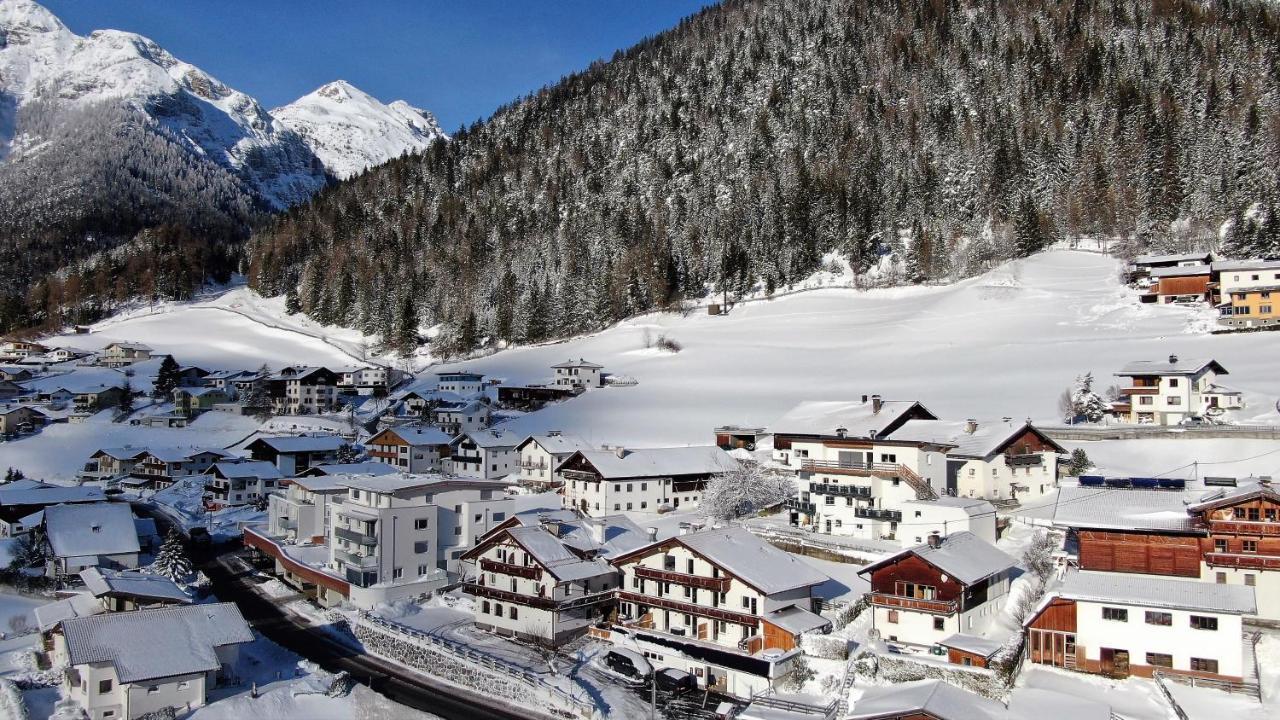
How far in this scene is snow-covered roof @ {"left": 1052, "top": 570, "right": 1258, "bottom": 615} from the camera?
21.4m

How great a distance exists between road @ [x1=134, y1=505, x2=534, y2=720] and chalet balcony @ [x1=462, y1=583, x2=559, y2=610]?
413cm

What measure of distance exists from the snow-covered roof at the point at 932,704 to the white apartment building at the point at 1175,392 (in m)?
32.2

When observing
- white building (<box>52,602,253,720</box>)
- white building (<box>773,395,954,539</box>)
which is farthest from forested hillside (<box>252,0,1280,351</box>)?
white building (<box>52,602,253,720</box>)

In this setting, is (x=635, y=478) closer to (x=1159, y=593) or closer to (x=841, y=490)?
(x=841, y=490)

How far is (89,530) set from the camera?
4100 centimetres

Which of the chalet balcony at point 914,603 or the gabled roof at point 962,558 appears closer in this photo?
the chalet balcony at point 914,603

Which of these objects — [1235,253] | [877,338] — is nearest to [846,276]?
[877,338]

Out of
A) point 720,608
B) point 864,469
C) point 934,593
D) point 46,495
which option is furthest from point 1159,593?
point 46,495

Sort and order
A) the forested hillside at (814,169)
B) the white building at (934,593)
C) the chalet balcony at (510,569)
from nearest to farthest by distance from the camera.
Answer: the white building at (934,593) < the chalet balcony at (510,569) < the forested hillside at (814,169)

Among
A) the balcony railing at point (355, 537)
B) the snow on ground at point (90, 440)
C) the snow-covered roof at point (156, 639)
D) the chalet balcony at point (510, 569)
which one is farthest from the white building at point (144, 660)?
the snow on ground at point (90, 440)

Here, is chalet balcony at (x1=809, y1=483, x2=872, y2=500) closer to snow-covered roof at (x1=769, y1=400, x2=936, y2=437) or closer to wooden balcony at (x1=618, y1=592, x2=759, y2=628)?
snow-covered roof at (x1=769, y1=400, x2=936, y2=437)

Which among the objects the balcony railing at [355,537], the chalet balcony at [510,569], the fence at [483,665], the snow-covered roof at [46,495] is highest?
the snow-covered roof at [46,495]

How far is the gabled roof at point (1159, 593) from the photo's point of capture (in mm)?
21391

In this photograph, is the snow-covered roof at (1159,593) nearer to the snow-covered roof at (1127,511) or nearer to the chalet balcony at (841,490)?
the snow-covered roof at (1127,511)
